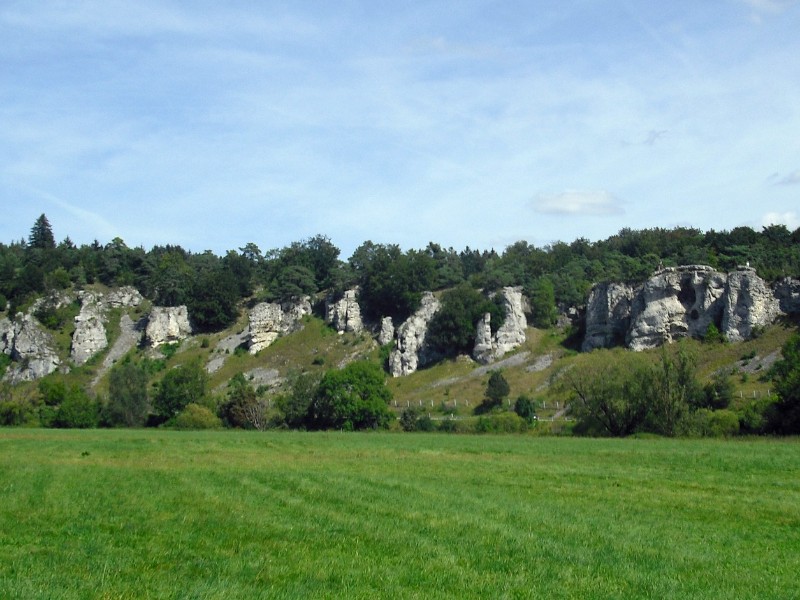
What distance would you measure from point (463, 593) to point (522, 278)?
4600 inches

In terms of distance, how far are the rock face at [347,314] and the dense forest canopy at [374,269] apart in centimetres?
277

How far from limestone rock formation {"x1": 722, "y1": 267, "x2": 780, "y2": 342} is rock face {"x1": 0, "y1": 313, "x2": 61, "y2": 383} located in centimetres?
9201

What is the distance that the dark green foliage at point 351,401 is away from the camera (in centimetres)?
7981

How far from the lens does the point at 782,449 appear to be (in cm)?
3900

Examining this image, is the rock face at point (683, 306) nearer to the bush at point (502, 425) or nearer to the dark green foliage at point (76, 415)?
the bush at point (502, 425)

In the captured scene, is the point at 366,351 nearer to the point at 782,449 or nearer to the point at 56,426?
the point at 56,426

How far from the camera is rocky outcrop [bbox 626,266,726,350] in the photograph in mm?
99875

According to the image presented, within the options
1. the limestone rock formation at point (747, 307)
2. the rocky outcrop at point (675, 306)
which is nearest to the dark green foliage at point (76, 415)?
the rocky outcrop at point (675, 306)

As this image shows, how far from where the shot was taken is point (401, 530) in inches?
652

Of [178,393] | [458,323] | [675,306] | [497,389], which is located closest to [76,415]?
[178,393]

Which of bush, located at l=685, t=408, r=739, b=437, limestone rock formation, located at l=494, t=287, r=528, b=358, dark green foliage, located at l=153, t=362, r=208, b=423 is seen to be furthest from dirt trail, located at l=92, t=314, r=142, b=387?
bush, located at l=685, t=408, r=739, b=437

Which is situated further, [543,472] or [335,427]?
[335,427]

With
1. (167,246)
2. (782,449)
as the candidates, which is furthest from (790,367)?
(167,246)

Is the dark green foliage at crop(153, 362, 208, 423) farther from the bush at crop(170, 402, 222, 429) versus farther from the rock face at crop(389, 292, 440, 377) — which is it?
the rock face at crop(389, 292, 440, 377)
